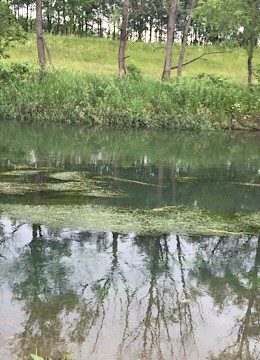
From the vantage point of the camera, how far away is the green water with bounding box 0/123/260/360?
11.0 feet

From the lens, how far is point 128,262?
4.74m

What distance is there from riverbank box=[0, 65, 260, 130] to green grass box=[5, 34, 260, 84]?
16621 millimetres

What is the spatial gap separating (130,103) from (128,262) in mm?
13070

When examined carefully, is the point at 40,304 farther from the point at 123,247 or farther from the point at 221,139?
the point at 221,139

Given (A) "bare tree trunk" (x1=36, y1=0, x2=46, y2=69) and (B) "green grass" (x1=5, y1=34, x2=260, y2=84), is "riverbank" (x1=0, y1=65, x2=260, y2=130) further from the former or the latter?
(B) "green grass" (x1=5, y1=34, x2=260, y2=84)

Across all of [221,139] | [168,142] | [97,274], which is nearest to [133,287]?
[97,274]

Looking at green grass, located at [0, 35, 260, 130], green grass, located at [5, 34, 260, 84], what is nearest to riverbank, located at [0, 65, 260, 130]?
green grass, located at [0, 35, 260, 130]

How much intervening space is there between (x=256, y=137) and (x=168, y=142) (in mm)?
3855

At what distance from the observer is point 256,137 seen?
16047 millimetres

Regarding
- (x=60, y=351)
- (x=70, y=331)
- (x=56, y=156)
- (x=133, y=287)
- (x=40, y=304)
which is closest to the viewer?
(x=60, y=351)

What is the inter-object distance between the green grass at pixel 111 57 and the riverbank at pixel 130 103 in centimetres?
1662

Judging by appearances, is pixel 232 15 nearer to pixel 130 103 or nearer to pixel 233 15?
pixel 233 15

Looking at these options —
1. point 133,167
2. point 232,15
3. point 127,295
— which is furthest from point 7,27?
point 127,295

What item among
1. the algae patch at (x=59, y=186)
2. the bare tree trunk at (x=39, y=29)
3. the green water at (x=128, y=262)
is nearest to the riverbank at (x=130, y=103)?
the bare tree trunk at (x=39, y=29)
